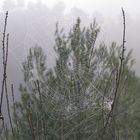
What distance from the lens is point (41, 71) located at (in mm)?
10047

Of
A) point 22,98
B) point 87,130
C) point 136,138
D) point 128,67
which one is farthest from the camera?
point 22,98

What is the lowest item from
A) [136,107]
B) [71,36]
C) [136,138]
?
[136,138]

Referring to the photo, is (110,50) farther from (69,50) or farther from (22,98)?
(22,98)

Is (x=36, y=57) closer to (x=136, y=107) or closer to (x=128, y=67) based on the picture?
(x=128, y=67)

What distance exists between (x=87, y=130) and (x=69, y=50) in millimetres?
3450

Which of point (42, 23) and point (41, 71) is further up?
point (42, 23)

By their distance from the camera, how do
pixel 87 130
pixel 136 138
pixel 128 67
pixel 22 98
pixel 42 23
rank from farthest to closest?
1. pixel 42 23
2. pixel 22 98
3. pixel 128 67
4. pixel 136 138
5. pixel 87 130

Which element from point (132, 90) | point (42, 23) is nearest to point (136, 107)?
point (132, 90)

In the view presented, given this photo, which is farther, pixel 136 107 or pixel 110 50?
pixel 110 50

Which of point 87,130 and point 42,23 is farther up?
point 42,23

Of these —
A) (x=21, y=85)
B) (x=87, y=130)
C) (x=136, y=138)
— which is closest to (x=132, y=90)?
(x=136, y=138)

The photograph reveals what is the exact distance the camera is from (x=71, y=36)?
10.4 m

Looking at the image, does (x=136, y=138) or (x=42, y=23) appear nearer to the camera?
(x=136, y=138)

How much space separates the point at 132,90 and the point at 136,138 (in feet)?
3.02
